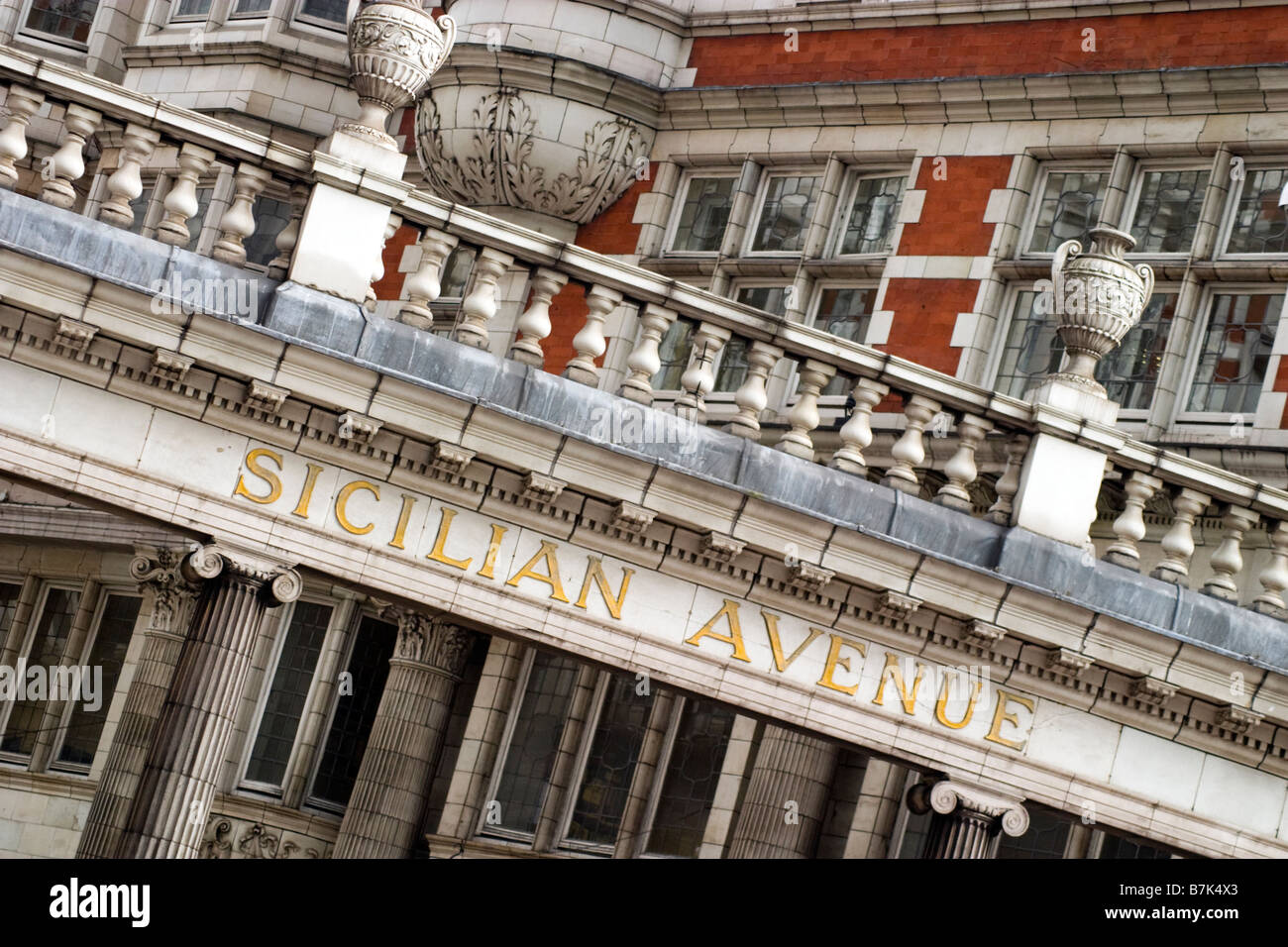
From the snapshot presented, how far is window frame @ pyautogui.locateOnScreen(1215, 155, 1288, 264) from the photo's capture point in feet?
56.7

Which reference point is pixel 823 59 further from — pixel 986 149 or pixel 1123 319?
pixel 1123 319

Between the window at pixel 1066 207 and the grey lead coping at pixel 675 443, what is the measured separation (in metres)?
5.92

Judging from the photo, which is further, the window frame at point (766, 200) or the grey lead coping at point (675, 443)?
the window frame at point (766, 200)

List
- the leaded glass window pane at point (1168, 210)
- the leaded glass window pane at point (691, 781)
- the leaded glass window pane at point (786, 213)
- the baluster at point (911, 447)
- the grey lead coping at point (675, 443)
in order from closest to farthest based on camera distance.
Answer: the grey lead coping at point (675, 443) < the baluster at point (911, 447) < the leaded glass window pane at point (1168, 210) < the leaded glass window pane at point (691, 781) < the leaded glass window pane at point (786, 213)

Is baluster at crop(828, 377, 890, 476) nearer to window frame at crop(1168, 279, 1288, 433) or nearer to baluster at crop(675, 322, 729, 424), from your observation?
baluster at crop(675, 322, 729, 424)

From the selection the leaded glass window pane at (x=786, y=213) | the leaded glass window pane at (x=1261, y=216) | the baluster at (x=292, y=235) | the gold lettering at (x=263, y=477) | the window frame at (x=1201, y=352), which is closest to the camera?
the gold lettering at (x=263, y=477)

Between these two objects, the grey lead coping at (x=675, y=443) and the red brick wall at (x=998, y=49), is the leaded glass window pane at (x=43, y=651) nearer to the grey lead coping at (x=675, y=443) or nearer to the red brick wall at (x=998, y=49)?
the red brick wall at (x=998, y=49)

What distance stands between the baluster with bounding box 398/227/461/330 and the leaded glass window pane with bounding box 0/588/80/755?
1390 cm

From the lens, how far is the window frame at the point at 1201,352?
16812 mm

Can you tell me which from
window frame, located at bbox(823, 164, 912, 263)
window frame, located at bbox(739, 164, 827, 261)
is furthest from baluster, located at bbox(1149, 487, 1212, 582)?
window frame, located at bbox(739, 164, 827, 261)

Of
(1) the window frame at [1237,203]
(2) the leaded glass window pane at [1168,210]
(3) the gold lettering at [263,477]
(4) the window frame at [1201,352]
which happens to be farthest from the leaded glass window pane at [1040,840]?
(3) the gold lettering at [263,477]

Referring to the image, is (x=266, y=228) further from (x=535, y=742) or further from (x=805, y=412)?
(x=805, y=412)

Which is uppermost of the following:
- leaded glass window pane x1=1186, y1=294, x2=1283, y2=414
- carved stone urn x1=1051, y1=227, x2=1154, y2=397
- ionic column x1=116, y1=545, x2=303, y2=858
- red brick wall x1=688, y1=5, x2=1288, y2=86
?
red brick wall x1=688, y1=5, x2=1288, y2=86
